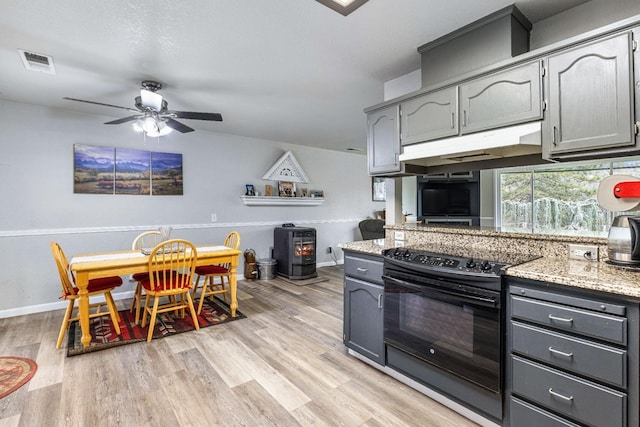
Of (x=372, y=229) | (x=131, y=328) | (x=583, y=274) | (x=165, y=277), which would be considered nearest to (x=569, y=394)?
(x=583, y=274)

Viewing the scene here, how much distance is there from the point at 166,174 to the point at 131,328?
2.23 metres

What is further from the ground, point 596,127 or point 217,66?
point 217,66

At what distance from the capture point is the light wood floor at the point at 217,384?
1.87 metres

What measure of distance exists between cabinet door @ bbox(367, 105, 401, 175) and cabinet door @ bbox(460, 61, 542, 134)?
0.55 meters

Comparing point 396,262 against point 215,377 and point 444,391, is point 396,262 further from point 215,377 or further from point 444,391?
point 215,377

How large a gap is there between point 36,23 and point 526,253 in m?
3.55

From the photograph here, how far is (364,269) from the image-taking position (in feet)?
7.92

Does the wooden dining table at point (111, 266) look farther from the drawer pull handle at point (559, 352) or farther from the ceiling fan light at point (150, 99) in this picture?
the drawer pull handle at point (559, 352)

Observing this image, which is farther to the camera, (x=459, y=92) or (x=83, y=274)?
(x=83, y=274)

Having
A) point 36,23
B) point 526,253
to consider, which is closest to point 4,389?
point 36,23

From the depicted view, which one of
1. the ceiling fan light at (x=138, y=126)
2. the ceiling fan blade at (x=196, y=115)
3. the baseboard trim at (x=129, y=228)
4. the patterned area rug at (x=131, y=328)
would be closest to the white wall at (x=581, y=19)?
the ceiling fan blade at (x=196, y=115)

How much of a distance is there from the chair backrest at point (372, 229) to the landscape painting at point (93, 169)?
4.54 metres

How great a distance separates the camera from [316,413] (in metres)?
1.91

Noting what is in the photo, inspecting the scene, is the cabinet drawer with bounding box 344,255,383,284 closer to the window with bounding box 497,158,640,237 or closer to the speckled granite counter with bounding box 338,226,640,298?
the speckled granite counter with bounding box 338,226,640,298
